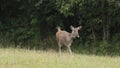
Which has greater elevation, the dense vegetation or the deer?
the deer

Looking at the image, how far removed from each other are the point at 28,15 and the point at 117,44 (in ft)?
22.0

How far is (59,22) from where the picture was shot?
23.4 m

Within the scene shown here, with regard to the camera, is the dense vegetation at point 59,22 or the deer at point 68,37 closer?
the deer at point 68,37

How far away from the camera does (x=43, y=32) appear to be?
82.2ft

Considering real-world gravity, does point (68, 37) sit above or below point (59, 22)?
above

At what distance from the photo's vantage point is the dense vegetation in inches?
840

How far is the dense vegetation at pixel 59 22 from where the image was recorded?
21.3 metres

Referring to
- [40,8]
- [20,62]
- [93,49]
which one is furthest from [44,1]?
[20,62]

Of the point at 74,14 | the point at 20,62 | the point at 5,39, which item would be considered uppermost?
the point at 20,62

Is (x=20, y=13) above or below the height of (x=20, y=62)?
below

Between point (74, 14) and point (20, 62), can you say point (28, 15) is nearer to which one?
point (74, 14)

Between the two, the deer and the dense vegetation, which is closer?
the deer

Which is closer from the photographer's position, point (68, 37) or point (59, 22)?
point (68, 37)

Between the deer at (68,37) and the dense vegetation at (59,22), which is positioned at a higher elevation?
the deer at (68,37)
